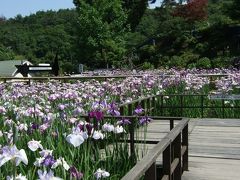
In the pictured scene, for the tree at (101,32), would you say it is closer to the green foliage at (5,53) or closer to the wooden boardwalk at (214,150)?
the wooden boardwalk at (214,150)

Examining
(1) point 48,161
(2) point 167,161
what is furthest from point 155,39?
(1) point 48,161

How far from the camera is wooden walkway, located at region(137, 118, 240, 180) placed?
4719 millimetres

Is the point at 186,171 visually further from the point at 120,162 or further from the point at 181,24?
the point at 181,24

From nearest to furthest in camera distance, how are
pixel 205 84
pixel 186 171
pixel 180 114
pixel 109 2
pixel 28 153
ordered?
pixel 28 153 → pixel 186 171 → pixel 180 114 → pixel 205 84 → pixel 109 2

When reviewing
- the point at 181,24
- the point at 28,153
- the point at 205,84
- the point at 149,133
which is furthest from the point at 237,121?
the point at 181,24

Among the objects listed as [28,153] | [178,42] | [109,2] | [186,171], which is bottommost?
[186,171]

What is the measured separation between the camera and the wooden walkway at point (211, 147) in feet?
15.5

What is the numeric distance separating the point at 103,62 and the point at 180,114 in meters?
22.0

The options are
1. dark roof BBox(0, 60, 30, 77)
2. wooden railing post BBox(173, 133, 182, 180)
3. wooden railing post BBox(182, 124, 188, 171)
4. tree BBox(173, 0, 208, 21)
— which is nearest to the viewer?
wooden railing post BBox(173, 133, 182, 180)

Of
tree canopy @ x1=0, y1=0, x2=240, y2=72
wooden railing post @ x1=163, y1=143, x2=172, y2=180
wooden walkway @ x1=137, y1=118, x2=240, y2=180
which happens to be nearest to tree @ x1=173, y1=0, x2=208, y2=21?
tree canopy @ x1=0, y1=0, x2=240, y2=72

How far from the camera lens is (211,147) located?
19.6 ft

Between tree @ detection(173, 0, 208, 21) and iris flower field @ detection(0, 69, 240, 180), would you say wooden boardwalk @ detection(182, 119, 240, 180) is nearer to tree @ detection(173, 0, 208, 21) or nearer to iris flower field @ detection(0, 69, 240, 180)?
iris flower field @ detection(0, 69, 240, 180)

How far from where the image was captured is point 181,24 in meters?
40.6

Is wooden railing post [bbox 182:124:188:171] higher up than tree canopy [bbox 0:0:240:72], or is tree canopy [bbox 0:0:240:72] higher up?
tree canopy [bbox 0:0:240:72]
